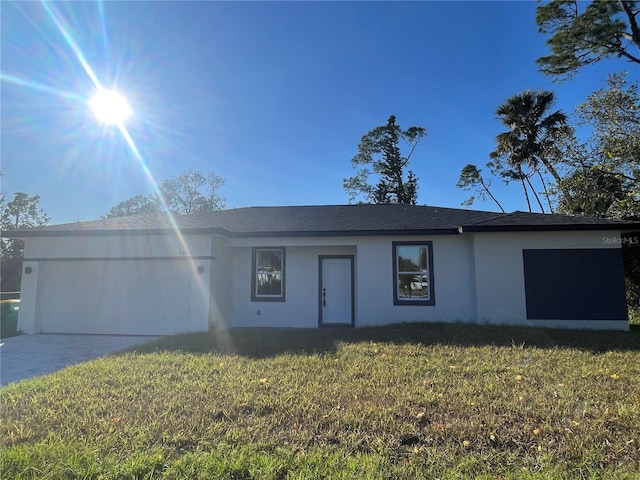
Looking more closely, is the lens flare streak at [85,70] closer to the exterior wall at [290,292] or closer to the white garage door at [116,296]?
the white garage door at [116,296]

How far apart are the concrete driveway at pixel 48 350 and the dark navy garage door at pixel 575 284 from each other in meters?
10.5

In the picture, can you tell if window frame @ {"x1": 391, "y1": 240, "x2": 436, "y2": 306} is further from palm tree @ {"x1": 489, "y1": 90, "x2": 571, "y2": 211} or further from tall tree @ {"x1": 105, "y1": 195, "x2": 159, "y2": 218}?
tall tree @ {"x1": 105, "y1": 195, "x2": 159, "y2": 218}

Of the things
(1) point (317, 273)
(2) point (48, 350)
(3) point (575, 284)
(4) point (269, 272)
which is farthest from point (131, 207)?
(3) point (575, 284)

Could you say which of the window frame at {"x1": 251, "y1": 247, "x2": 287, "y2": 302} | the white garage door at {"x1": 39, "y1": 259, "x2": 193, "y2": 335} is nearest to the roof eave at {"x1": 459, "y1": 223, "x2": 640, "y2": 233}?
the window frame at {"x1": 251, "y1": 247, "x2": 287, "y2": 302}

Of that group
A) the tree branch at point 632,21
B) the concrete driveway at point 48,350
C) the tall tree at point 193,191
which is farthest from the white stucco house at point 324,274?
the tall tree at point 193,191

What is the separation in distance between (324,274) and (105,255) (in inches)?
256

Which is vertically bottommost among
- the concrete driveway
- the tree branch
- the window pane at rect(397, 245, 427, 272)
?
the concrete driveway

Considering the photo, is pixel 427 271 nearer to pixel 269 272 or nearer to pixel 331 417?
pixel 269 272

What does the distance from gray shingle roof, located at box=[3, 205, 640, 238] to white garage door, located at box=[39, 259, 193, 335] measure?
1.14 m

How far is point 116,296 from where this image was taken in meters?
10.7

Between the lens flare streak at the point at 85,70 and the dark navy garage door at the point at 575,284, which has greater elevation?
the lens flare streak at the point at 85,70

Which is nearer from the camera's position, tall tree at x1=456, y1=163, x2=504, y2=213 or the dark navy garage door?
the dark navy garage door

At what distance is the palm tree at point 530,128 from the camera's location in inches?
733

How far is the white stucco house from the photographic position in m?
9.77
